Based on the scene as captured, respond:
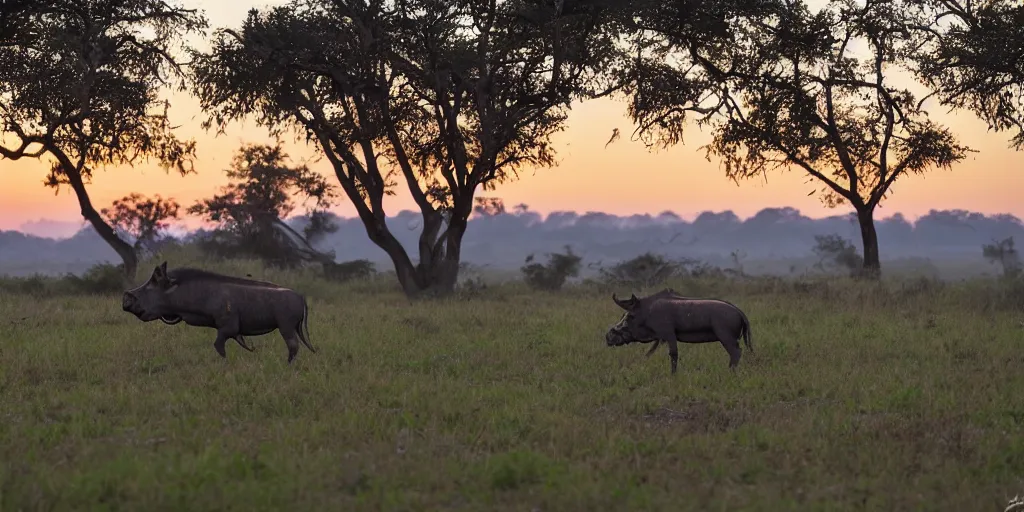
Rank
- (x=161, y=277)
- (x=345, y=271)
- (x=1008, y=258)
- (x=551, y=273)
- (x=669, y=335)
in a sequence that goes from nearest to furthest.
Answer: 1. (x=669, y=335)
2. (x=161, y=277)
3. (x=551, y=273)
4. (x=345, y=271)
5. (x=1008, y=258)

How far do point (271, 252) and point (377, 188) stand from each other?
15662 mm

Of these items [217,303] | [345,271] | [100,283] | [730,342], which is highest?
[345,271]

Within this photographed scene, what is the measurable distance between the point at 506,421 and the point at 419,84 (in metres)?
18.2

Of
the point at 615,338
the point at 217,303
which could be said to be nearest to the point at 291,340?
the point at 217,303

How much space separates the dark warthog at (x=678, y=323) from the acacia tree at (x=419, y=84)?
1328 cm

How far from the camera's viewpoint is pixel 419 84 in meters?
26.3

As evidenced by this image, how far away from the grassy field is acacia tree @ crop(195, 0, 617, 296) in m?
9.48

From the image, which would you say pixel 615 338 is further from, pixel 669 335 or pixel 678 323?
pixel 678 323

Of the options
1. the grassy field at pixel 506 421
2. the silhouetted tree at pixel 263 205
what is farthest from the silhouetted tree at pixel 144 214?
the grassy field at pixel 506 421

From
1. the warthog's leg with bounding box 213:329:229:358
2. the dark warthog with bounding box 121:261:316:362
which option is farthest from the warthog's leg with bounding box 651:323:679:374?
the warthog's leg with bounding box 213:329:229:358

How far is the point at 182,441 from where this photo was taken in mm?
8688

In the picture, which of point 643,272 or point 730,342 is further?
point 643,272

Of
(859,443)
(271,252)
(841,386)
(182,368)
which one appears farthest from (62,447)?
(271,252)

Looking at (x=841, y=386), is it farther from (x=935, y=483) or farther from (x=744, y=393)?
(x=935, y=483)
